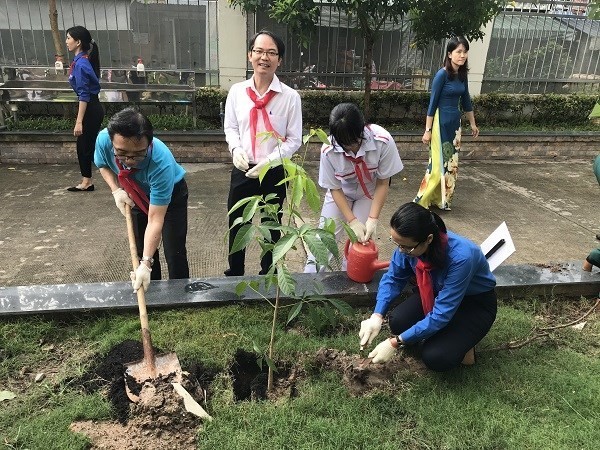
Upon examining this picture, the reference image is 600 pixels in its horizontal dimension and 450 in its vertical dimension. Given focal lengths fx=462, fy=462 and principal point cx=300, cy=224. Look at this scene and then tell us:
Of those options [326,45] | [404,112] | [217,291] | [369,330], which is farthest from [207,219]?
[404,112]

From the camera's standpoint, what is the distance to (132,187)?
242cm

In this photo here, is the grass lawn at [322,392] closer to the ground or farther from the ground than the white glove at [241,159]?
closer to the ground

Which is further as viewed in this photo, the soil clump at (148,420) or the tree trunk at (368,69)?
the tree trunk at (368,69)

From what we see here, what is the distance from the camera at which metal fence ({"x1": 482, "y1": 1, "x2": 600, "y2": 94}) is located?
7.25 meters

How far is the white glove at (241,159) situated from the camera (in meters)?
2.64

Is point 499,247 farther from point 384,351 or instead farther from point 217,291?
point 217,291

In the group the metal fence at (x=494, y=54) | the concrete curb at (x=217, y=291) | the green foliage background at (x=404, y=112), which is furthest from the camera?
the metal fence at (x=494, y=54)

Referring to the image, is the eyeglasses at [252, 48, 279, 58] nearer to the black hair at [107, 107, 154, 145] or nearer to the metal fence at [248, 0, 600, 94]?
the black hair at [107, 107, 154, 145]

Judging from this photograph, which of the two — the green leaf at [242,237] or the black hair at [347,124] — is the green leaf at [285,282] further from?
the black hair at [347,124]

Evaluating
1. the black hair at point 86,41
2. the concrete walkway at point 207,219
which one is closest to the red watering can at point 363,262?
the concrete walkway at point 207,219

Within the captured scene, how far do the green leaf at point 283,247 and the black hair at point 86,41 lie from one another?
12.2 ft

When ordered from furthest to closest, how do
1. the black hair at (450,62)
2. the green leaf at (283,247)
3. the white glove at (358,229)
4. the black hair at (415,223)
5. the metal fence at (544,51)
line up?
the metal fence at (544,51), the black hair at (450,62), the white glove at (358,229), the black hair at (415,223), the green leaf at (283,247)

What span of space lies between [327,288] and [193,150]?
3988mm

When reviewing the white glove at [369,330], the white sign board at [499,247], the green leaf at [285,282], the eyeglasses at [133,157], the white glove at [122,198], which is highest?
the eyeglasses at [133,157]
